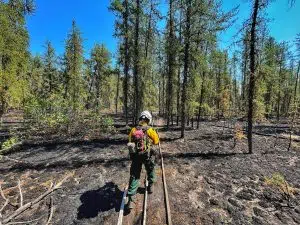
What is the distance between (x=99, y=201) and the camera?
829 cm

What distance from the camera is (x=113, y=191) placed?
9.16 meters

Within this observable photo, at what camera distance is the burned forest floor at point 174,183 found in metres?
7.46

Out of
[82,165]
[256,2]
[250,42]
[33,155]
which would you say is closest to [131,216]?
[82,165]

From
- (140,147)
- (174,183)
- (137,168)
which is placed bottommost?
(174,183)

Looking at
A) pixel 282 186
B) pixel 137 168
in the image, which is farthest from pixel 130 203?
pixel 282 186

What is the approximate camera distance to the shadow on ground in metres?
7.61

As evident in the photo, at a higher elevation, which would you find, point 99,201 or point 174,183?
point 174,183

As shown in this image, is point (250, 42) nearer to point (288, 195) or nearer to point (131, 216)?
point (288, 195)

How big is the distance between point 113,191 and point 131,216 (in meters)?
2.12

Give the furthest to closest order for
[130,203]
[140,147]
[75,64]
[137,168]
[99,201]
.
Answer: [75,64] < [99,201] < [137,168] < [140,147] < [130,203]

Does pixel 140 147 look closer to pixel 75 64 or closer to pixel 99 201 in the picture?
pixel 99 201

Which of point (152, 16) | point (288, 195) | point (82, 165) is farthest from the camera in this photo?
point (152, 16)

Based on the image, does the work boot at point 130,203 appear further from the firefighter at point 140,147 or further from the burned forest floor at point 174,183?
the burned forest floor at point 174,183

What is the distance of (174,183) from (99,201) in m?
3.07
